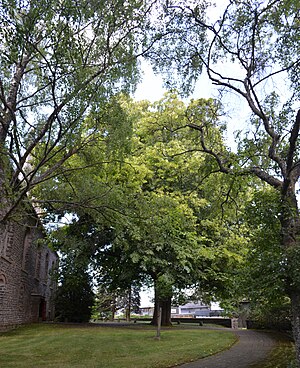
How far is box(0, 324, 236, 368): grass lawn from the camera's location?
10.0 meters

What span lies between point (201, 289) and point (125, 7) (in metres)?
17.7

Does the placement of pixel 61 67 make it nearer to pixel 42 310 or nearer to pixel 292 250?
pixel 292 250

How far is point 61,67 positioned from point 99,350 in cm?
912

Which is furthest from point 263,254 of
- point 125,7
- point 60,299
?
point 60,299

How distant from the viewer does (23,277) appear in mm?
21891

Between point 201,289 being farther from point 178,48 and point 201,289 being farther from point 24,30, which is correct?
point 24,30

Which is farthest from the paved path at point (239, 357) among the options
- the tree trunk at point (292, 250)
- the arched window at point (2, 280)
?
the arched window at point (2, 280)

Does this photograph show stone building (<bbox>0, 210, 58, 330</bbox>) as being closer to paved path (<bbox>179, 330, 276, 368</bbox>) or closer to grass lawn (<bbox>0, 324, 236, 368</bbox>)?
grass lawn (<bbox>0, 324, 236, 368</bbox>)

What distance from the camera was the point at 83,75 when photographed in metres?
7.87

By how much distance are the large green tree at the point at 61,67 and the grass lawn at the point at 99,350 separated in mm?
4595

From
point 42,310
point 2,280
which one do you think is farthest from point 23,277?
point 42,310

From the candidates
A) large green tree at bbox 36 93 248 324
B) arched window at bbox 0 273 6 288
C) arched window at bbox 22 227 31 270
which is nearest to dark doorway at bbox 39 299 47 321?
arched window at bbox 22 227 31 270

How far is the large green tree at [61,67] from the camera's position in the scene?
724cm

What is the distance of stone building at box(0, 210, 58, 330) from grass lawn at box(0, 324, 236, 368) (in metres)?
2.61
